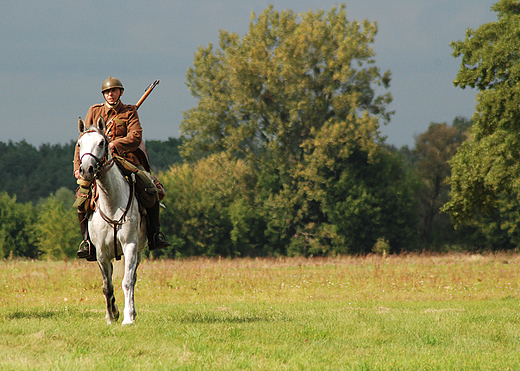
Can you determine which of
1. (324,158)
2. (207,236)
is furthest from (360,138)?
(207,236)

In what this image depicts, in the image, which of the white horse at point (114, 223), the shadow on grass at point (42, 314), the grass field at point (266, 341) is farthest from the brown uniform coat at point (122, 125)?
the shadow on grass at point (42, 314)

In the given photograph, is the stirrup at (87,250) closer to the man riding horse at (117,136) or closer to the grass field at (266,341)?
the man riding horse at (117,136)

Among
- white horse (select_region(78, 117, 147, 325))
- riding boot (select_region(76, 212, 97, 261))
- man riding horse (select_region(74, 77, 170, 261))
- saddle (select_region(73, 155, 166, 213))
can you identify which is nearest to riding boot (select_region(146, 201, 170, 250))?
man riding horse (select_region(74, 77, 170, 261))

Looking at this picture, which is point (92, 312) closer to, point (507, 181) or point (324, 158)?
point (507, 181)

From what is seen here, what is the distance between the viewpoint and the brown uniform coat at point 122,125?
9516 millimetres

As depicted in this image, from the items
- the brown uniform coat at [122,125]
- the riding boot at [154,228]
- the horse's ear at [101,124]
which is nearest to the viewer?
the horse's ear at [101,124]

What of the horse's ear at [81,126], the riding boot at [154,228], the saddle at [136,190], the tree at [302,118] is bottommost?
the riding boot at [154,228]

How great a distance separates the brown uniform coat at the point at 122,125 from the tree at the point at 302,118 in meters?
36.3

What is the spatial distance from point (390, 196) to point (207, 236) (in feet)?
57.4

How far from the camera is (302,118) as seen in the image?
161ft

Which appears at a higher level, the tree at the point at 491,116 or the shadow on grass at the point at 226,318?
the tree at the point at 491,116

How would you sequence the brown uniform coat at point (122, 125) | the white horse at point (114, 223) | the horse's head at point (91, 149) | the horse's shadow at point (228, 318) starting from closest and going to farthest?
the horse's head at point (91, 149) → the white horse at point (114, 223) → the brown uniform coat at point (122, 125) → the horse's shadow at point (228, 318)

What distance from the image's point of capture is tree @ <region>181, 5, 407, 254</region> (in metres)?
47.3

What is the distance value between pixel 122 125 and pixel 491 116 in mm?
23345
